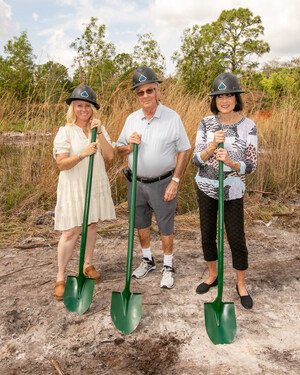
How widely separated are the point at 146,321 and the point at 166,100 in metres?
3.91

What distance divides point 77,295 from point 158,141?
1.43 meters

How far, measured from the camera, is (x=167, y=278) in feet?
10.1

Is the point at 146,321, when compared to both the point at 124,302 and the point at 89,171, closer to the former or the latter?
the point at 124,302

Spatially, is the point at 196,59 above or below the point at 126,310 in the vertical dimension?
above

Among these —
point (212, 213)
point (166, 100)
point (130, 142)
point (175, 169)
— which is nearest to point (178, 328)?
point (212, 213)

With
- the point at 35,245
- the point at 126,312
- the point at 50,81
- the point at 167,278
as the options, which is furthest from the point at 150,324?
the point at 50,81

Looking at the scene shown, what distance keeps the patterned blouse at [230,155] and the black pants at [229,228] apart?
80 millimetres

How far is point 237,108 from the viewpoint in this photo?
2.54 metres

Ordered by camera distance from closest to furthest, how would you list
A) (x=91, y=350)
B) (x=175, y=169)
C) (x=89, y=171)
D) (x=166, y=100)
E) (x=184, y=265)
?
1. (x=91, y=350)
2. (x=89, y=171)
3. (x=175, y=169)
4. (x=184, y=265)
5. (x=166, y=100)

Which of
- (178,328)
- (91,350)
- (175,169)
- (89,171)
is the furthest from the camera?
(175,169)

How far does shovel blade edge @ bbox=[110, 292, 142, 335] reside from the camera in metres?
2.37

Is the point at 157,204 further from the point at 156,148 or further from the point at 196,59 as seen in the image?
the point at 196,59

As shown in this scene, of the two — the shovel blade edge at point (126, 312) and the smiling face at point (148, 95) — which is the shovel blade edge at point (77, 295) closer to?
the shovel blade edge at point (126, 312)

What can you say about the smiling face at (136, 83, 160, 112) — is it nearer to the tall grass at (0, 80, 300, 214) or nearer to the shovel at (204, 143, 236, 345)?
the shovel at (204, 143, 236, 345)
